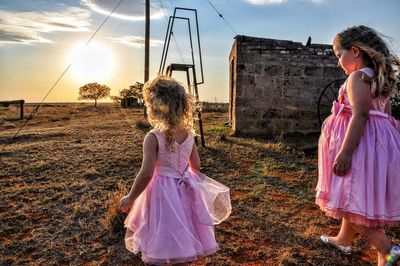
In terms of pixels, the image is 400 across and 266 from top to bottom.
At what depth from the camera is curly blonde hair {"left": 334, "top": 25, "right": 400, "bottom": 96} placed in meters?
2.23

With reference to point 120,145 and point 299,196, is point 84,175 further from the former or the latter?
point 299,196

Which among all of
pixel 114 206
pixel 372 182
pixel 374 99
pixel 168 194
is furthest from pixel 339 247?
pixel 114 206

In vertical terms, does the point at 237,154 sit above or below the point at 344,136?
below

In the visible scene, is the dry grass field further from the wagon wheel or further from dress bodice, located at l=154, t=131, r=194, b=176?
the wagon wheel

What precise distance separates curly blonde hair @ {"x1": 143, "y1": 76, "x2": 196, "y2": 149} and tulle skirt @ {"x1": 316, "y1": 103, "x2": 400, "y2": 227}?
106cm

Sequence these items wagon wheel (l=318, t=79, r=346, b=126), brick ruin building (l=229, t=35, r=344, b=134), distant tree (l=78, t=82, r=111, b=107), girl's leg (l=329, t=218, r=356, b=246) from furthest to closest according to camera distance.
→ distant tree (l=78, t=82, r=111, b=107), wagon wheel (l=318, t=79, r=346, b=126), brick ruin building (l=229, t=35, r=344, b=134), girl's leg (l=329, t=218, r=356, b=246)

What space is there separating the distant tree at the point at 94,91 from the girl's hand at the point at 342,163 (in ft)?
163

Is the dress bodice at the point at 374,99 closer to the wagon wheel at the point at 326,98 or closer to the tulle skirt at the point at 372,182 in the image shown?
the tulle skirt at the point at 372,182

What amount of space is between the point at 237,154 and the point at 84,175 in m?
2.98

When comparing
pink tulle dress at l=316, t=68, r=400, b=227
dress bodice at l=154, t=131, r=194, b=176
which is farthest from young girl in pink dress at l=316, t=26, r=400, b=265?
dress bodice at l=154, t=131, r=194, b=176

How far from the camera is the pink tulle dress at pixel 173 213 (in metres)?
2.05

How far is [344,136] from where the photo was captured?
230cm

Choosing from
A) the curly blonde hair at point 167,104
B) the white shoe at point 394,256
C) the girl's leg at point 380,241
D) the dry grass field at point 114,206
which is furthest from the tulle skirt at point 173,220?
the white shoe at point 394,256

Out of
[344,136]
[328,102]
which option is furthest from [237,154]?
[344,136]
